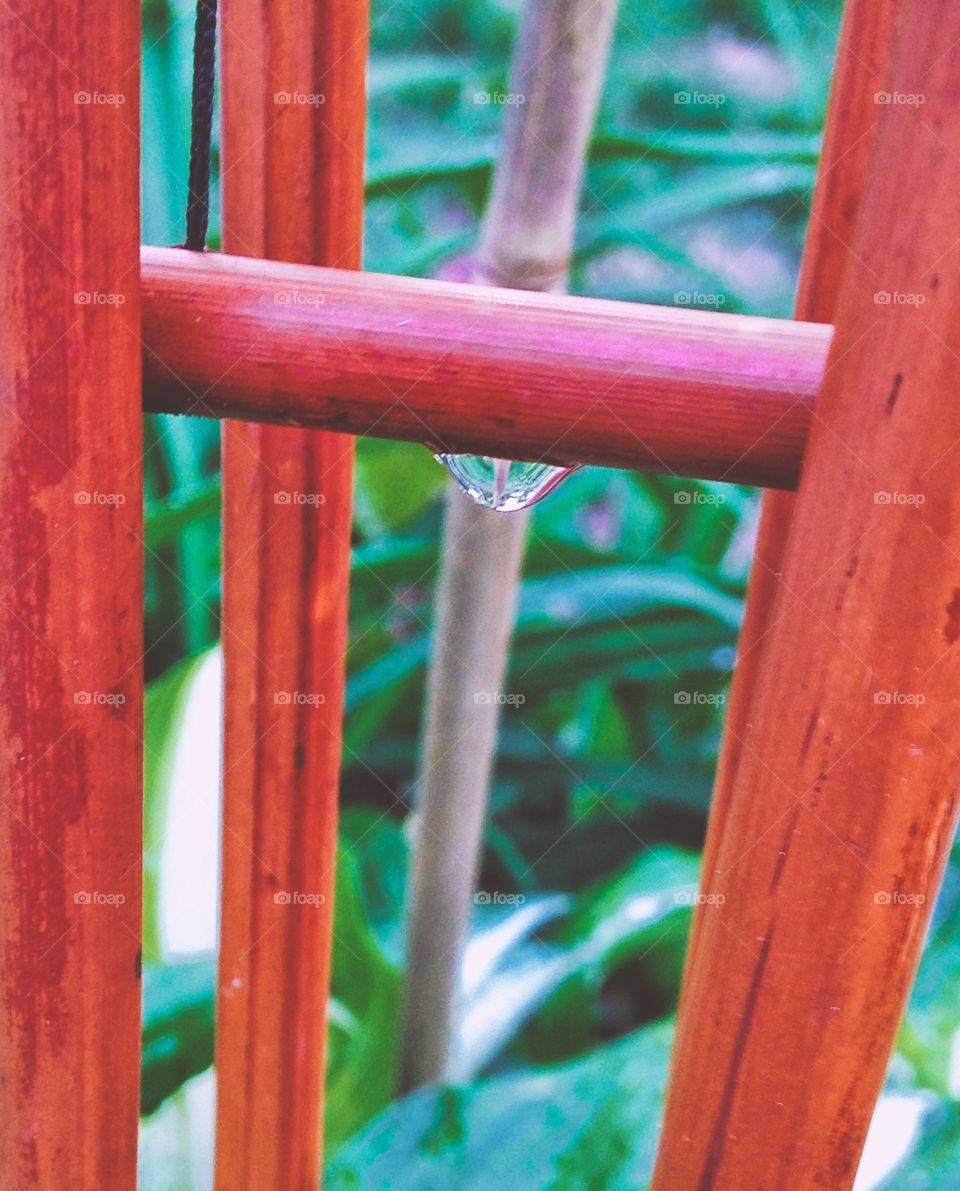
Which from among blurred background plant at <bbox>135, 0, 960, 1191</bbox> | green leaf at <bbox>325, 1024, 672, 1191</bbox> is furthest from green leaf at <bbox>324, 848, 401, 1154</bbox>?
green leaf at <bbox>325, 1024, 672, 1191</bbox>

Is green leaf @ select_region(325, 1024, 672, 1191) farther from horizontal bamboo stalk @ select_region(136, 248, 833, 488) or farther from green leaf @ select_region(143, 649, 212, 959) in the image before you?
horizontal bamboo stalk @ select_region(136, 248, 833, 488)

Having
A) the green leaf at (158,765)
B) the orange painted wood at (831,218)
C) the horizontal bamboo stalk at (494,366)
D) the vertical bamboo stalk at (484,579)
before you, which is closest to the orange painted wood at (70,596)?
the horizontal bamboo stalk at (494,366)

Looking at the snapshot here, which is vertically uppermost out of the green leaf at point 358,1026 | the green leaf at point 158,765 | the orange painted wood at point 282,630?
the orange painted wood at point 282,630

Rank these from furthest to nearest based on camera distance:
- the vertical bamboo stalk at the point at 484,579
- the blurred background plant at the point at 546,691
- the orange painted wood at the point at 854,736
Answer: the blurred background plant at the point at 546,691 < the vertical bamboo stalk at the point at 484,579 < the orange painted wood at the point at 854,736

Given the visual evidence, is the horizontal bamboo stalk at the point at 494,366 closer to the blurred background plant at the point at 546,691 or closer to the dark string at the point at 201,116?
the dark string at the point at 201,116

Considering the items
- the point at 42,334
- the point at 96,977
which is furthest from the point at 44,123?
the point at 96,977

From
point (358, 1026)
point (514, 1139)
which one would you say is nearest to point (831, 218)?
point (514, 1139)

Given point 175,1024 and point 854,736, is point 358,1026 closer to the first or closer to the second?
point 175,1024

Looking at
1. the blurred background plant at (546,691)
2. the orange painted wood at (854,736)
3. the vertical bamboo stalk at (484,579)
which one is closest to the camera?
the orange painted wood at (854,736)
